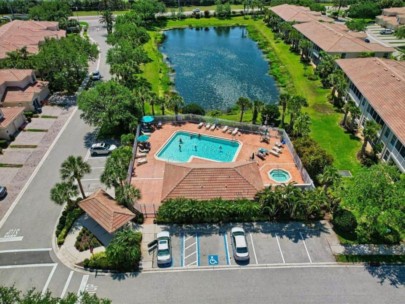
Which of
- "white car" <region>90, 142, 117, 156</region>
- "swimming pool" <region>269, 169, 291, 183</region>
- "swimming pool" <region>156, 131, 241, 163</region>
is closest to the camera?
"swimming pool" <region>269, 169, 291, 183</region>

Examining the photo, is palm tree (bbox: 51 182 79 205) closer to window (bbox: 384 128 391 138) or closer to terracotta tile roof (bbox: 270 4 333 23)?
window (bbox: 384 128 391 138)

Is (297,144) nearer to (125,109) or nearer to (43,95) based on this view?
(125,109)

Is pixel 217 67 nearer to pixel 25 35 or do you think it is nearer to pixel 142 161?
pixel 142 161

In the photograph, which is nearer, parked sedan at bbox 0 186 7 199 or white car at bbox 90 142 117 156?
parked sedan at bbox 0 186 7 199

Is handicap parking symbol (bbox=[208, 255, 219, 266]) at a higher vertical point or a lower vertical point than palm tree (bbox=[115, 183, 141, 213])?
lower

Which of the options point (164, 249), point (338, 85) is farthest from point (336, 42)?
point (164, 249)

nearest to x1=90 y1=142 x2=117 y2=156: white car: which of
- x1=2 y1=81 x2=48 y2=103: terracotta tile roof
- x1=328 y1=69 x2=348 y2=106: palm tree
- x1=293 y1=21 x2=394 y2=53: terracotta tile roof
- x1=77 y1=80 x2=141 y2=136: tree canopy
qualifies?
x1=77 y1=80 x2=141 y2=136: tree canopy

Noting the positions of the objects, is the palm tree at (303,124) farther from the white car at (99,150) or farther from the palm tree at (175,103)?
the white car at (99,150)
